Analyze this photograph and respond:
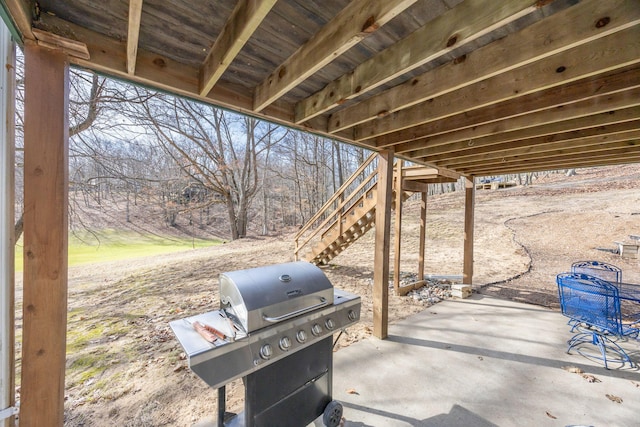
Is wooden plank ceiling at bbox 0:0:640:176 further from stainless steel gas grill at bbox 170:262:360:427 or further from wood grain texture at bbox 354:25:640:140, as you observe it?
stainless steel gas grill at bbox 170:262:360:427

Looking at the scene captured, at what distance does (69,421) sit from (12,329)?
137 cm

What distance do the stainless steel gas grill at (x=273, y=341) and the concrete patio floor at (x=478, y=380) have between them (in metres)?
0.67

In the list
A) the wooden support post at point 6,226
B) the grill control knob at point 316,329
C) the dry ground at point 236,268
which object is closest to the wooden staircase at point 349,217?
the dry ground at point 236,268

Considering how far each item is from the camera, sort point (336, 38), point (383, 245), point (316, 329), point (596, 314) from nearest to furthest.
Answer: point (336, 38) → point (316, 329) → point (596, 314) → point (383, 245)

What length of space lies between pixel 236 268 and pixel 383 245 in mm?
4863

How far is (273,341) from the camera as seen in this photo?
146cm

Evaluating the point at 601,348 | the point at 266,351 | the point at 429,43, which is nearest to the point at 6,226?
the point at 266,351

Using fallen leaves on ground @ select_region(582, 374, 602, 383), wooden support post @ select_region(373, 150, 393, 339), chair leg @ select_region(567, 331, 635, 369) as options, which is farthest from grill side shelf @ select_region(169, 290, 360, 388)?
chair leg @ select_region(567, 331, 635, 369)

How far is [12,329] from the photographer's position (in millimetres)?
1377

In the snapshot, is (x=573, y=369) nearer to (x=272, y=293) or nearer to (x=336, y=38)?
(x=272, y=293)

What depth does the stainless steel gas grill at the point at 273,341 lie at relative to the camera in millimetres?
1332

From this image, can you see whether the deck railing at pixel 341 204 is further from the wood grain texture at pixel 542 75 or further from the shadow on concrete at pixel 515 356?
the shadow on concrete at pixel 515 356

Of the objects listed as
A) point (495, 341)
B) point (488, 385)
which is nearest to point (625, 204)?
point (495, 341)

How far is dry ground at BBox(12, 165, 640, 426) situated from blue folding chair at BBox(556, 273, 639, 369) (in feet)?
5.94
